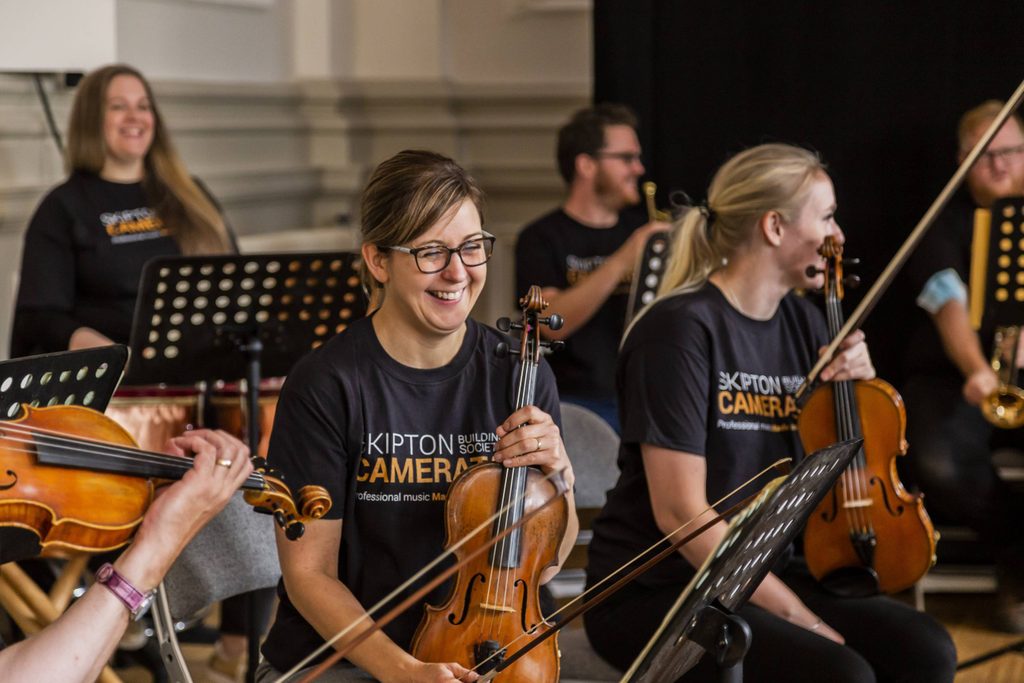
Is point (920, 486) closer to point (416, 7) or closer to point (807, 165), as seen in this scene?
point (807, 165)

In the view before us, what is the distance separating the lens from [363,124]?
4500 millimetres

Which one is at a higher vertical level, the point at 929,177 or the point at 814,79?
the point at 814,79

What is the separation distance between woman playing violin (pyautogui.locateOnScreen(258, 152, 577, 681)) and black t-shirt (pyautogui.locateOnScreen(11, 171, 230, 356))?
4.99 feet

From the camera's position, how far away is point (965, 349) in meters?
3.30

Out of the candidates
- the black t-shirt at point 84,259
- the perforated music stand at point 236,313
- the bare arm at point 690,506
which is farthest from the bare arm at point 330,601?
the black t-shirt at point 84,259

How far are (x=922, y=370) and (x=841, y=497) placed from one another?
152cm

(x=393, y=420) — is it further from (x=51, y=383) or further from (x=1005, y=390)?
(x=1005, y=390)

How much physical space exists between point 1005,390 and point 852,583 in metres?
1.18

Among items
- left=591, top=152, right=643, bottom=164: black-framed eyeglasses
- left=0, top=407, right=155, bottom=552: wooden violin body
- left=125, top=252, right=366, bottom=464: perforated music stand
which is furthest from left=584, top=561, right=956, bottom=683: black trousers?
left=591, top=152, right=643, bottom=164: black-framed eyeglasses

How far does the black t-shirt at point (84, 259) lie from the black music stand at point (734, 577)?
2.02 metres

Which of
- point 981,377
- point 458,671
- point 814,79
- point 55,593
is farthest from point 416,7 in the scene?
point 458,671

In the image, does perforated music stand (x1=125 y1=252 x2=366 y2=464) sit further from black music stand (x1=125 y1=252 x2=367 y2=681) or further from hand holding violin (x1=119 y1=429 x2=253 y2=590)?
hand holding violin (x1=119 y1=429 x2=253 y2=590)

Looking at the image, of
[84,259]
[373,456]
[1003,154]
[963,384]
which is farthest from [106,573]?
[1003,154]

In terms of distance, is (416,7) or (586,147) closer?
(586,147)
